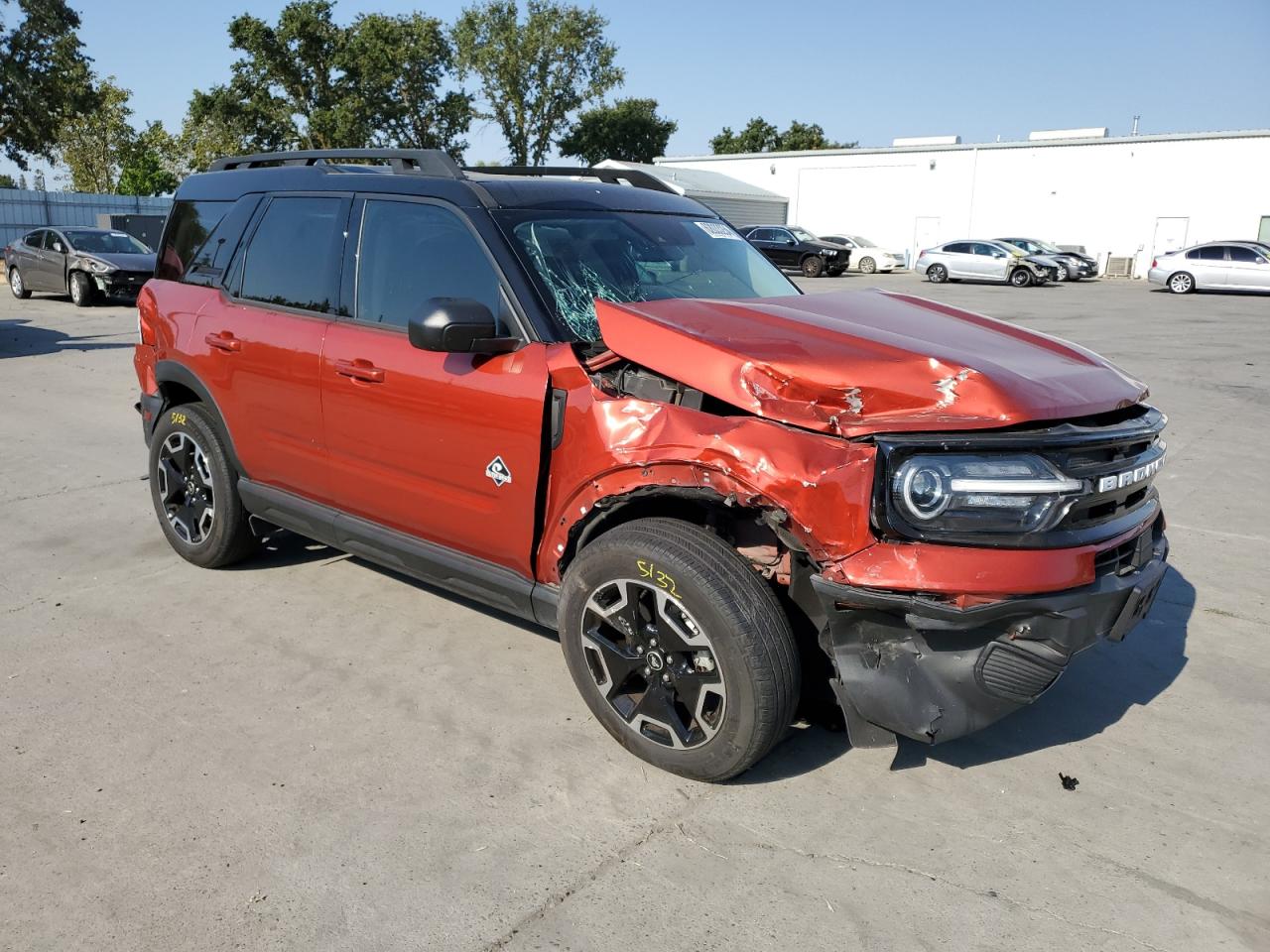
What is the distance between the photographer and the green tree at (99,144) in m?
50.5

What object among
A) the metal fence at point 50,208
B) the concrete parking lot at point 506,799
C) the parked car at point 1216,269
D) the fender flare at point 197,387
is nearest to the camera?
the concrete parking lot at point 506,799

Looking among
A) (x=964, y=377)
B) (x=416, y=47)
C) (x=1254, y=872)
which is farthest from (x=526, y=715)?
(x=416, y=47)

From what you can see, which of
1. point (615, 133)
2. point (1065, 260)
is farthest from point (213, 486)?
point (615, 133)

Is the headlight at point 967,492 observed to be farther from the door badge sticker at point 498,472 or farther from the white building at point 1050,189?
the white building at point 1050,189

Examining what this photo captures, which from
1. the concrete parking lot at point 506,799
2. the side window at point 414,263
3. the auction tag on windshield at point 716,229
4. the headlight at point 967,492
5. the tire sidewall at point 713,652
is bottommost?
the concrete parking lot at point 506,799

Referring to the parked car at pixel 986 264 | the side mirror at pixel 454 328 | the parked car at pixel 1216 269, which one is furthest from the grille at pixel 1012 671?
the parked car at pixel 986 264

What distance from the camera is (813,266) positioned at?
3453 cm

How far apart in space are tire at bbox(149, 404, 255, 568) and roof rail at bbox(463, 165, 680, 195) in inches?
73.2

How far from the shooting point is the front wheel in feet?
64.4

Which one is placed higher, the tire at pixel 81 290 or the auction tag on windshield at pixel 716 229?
the auction tag on windshield at pixel 716 229

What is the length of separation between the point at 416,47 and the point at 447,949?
59.6m

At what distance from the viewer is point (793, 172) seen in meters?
51.8

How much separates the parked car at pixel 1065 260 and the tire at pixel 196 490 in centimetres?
3501

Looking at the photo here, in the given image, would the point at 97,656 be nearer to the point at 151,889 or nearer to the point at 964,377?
the point at 151,889
